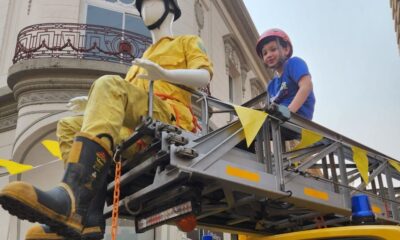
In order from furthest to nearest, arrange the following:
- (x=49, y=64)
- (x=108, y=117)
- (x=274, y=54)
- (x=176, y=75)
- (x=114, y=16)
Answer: (x=114, y=16) < (x=49, y=64) < (x=274, y=54) < (x=176, y=75) < (x=108, y=117)

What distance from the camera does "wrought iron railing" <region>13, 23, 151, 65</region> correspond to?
9031 millimetres

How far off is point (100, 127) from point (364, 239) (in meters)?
1.57

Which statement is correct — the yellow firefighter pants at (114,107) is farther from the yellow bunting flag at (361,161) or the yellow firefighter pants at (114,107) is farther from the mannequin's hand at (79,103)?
the yellow bunting flag at (361,161)

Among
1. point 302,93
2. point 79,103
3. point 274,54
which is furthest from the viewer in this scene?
point 274,54

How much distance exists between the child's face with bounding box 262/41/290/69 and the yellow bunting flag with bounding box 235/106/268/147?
174cm

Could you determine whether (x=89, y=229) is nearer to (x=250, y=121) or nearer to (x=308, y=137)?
(x=250, y=121)

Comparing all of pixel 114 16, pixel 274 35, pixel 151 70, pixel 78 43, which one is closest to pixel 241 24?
pixel 114 16

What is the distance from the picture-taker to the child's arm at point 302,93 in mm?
4172

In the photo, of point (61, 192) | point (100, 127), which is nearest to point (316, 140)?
point (100, 127)

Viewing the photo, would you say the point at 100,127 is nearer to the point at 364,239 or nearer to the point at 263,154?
the point at 263,154

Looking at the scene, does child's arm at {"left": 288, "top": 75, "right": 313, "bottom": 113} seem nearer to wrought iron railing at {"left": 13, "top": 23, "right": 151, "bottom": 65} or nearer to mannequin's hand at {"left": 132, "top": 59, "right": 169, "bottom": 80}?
mannequin's hand at {"left": 132, "top": 59, "right": 169, "bottom": 80}

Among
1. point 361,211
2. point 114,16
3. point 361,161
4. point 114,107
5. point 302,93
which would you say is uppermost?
point 114,16

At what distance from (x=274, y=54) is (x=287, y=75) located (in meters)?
0.34

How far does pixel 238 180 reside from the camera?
2.81 meters
